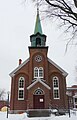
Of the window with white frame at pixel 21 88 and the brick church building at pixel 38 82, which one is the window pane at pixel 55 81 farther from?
the window with white frame at pixel 21 88

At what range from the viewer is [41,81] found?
2958cm

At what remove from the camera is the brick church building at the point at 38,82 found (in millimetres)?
29375

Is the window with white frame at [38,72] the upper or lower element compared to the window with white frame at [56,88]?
upper

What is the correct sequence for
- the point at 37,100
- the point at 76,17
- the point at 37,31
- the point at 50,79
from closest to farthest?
the point at 76,17
the point at 37,100
the point at 50,79
the point at 37,31

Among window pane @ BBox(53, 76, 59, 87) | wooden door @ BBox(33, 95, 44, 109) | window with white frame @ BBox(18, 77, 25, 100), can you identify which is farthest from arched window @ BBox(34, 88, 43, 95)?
window pane @ BBox(53, 76, 59, 87)

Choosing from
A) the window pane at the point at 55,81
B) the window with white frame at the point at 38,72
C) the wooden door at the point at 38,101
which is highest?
the window with white frame at the point at 38,72

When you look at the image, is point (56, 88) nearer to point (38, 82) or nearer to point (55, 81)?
point (55, 81)

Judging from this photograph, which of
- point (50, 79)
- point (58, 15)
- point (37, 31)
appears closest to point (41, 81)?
point (50, 79)

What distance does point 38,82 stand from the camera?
96.9ft

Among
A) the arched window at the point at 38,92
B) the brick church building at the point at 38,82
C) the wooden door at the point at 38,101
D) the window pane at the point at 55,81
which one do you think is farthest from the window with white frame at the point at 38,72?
the wooden door at the point at 38,101

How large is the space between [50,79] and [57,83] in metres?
1.35

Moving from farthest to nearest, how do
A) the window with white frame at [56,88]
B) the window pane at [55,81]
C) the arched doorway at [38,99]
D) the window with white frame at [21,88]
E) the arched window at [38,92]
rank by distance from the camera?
1. the window pane at [55,81]
2. the window with white frame at [56,88]
3. the window with white frame at [21,88]
4. the arched window at [38,92]
5. the arched doorway at [38,99]

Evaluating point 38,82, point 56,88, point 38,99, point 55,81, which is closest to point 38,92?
point 38,99

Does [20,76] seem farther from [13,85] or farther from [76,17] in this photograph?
[76,17]
